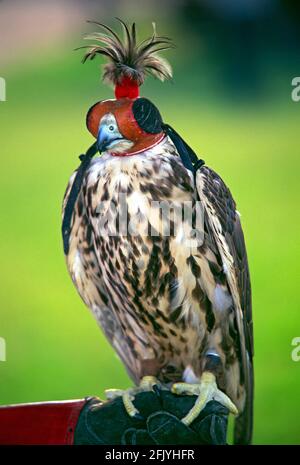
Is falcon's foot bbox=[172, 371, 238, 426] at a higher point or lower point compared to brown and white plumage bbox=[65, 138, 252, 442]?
lower

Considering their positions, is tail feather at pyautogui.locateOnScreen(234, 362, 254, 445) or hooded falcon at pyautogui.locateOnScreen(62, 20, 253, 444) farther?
tail feather at pyautogui.locateOnScreen(234, 362, 254, 445)

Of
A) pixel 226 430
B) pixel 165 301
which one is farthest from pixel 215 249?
pixel 226 430

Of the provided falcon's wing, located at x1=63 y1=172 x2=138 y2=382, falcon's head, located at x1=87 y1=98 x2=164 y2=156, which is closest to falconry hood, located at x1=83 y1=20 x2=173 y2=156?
falcon's head, located at x1=87 y1=98 x2=164 y2=156

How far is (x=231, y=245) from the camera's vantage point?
2258 millimetres

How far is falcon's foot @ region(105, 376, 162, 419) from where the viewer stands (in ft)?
7.68

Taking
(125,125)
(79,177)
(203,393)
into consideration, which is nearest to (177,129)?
(125,125)

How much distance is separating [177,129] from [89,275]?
519 mm

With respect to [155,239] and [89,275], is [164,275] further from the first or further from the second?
[89,275]

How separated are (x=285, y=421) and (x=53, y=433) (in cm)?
72

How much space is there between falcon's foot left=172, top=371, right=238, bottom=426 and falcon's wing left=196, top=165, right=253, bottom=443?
9cm

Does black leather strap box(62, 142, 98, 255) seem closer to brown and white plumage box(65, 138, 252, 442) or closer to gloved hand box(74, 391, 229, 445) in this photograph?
brown and white plumage box(65, 138, 252, 442)

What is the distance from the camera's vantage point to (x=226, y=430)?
234cm

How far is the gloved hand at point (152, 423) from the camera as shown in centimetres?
230

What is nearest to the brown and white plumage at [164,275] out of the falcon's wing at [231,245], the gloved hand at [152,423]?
the falcon's wing at [231,245]
